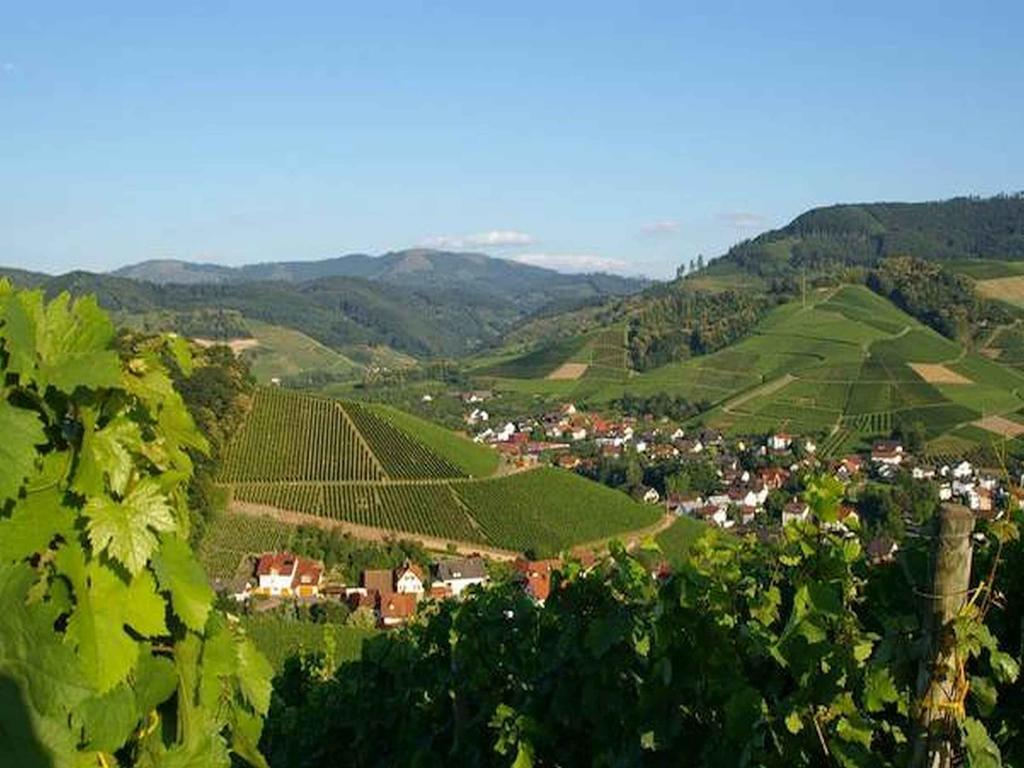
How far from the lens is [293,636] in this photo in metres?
31.4

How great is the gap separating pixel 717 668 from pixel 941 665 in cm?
133

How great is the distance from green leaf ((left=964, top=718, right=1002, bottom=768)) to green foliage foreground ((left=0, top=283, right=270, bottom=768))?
76.2 inches

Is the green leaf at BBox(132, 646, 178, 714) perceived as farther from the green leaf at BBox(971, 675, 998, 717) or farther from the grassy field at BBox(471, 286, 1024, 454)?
the grassy field at BBox(471, 286, 1024, 454)

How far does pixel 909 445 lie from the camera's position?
7338 centimetres

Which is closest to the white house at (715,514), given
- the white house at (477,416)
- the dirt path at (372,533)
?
the dirt path at (372,533)

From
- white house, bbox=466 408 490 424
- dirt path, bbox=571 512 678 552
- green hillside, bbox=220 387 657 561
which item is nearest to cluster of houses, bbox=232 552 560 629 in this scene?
green hillside, bbox=220 387 657 561

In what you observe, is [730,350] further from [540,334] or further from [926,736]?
[926,736]

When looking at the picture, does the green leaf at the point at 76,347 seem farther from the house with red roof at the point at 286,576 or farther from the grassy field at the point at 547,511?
the grassy field at the point at 547,511

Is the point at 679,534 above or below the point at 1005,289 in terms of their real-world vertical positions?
below

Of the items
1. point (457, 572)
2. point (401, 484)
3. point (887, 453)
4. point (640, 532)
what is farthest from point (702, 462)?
point (457, 572)

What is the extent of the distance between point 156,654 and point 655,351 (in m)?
127

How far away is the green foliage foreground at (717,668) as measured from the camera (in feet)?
10.5

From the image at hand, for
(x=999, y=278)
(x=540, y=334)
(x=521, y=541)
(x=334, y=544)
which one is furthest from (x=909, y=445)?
(x=540, y=334)

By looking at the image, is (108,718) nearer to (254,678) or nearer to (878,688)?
(254,678)
